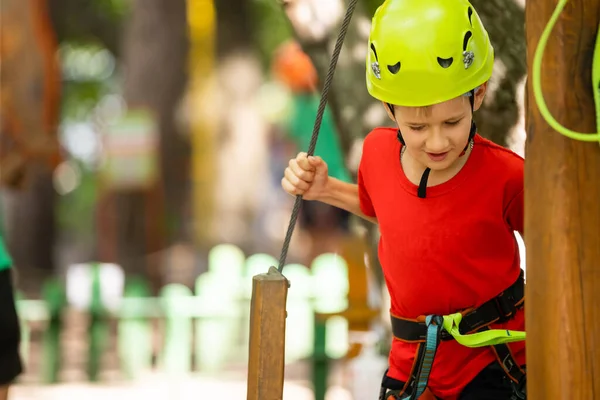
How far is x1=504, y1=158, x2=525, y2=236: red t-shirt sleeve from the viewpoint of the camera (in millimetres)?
2467

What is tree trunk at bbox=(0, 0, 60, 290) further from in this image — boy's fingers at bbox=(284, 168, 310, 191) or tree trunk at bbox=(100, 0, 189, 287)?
boy's fingers at bbox=(284, 168, 310, 191)

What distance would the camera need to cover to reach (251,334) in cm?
238

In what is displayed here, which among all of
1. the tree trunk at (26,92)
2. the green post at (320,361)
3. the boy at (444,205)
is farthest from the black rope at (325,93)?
the tree trunk at (26,92)

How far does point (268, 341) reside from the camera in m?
2.33

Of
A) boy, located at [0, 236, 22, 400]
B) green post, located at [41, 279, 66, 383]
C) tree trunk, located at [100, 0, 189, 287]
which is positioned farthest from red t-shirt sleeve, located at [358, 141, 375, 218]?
tree trunk, located at [100, 0, 189, 287]

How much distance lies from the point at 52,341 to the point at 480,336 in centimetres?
591

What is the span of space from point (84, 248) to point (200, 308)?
18.0 meters

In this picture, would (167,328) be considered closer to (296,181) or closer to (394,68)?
(296,181)

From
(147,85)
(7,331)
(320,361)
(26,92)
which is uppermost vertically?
(147,85)

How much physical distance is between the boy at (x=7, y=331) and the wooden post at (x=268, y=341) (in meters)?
1.90

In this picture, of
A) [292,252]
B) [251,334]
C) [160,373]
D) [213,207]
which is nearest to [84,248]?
[213,207]

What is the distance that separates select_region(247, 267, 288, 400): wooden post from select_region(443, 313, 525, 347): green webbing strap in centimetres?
42

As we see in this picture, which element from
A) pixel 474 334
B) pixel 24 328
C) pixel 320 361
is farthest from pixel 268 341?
pixel 24 328

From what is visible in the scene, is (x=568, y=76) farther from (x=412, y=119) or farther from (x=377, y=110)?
(x=377, y=110)
